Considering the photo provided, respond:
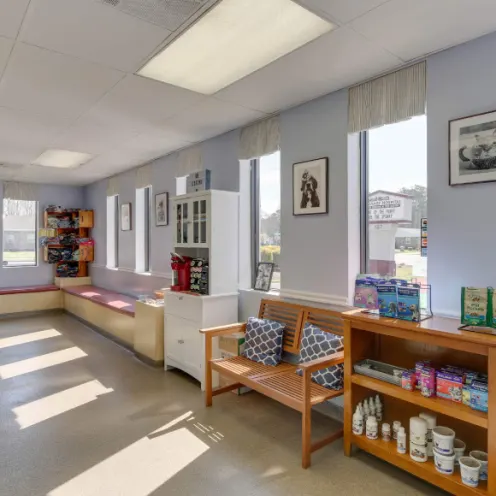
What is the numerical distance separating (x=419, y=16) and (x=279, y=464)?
293cm

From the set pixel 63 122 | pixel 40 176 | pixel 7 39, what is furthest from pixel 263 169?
pixel 40 176

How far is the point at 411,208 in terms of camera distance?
308cm

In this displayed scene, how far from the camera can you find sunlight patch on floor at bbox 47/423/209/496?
231cm

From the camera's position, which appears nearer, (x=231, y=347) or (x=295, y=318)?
(x=295, y=318)

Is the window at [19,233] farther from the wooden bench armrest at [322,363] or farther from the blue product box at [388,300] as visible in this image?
the blue product box at [388,300]

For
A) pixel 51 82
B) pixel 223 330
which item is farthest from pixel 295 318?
pixel 51 82

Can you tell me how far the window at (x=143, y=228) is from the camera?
6633 mm

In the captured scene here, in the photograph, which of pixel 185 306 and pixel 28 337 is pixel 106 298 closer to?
pixel 28 337

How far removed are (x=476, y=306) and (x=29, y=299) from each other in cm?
803

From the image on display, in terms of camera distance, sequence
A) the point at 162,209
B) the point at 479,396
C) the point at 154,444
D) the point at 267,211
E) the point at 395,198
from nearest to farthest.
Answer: the point at 479,396
the point at 154,444
the point at 395,198
the point at 267,211
the point at 162,209

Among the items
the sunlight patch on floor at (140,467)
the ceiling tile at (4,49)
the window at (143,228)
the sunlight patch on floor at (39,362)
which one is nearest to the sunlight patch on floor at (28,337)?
the sunlight patch on floor at (39,362)

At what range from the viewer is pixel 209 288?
13.3 ft

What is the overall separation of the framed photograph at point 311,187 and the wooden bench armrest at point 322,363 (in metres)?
1.28

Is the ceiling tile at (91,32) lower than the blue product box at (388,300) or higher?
higher
